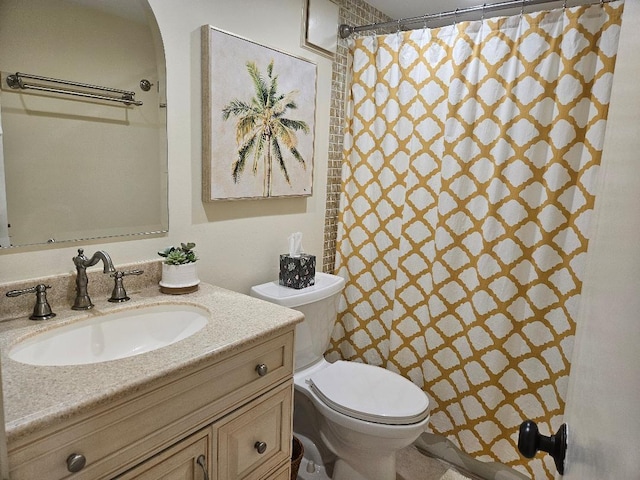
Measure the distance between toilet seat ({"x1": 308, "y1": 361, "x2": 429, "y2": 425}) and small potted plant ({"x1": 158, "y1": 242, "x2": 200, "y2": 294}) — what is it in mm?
718

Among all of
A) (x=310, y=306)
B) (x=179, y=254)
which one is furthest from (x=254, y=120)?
(x=310, y=306)

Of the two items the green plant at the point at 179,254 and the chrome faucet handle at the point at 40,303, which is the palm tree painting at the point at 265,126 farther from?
the chrome faucet handle at the point at 40,303

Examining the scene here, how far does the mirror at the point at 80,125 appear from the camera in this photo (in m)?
1.18

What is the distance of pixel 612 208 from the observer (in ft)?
1.63

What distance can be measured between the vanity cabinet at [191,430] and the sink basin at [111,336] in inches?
10.7

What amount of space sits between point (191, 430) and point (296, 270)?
0.94 m

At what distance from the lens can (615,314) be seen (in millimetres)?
425

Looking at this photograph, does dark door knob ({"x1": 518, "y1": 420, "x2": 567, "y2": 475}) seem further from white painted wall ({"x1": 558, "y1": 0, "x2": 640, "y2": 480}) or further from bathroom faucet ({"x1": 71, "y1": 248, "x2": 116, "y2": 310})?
bathroom faucet ({"x1": 71, "y1": 248, "x2": 116, "y2": 310})

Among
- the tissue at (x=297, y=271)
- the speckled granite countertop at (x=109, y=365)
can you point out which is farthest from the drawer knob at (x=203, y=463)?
the tissue at (x=297, y=271)

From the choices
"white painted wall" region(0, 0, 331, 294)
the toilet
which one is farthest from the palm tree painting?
the toilet

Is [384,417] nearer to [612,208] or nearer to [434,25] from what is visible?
[612,208]

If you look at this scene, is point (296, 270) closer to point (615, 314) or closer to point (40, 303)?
point (40, 303)

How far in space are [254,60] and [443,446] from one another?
6.82 feet

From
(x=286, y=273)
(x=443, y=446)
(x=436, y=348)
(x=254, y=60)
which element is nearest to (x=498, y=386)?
(x=436, y=348)
